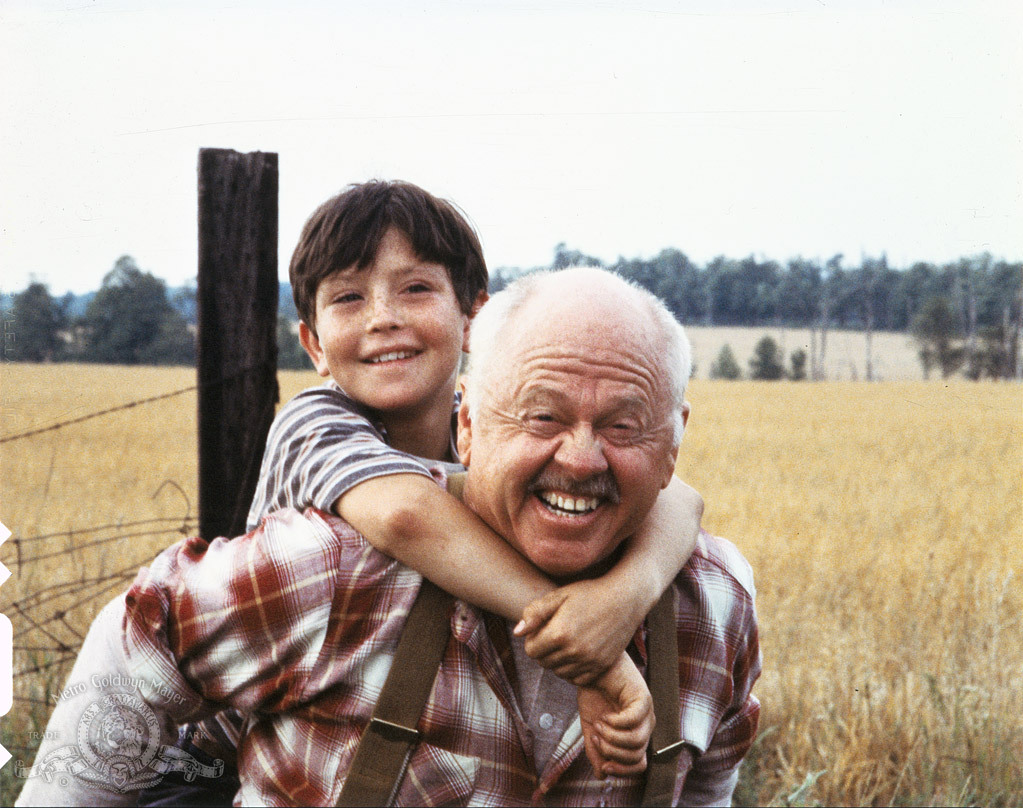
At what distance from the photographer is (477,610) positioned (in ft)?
7.01

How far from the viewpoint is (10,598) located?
5.19 m

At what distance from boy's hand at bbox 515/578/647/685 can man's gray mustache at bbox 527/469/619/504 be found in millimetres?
199

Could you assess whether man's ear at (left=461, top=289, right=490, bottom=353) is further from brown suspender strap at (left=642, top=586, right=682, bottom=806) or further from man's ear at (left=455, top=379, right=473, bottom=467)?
brown suspender strap at (left=642, top=586, right=682, bottom=806)

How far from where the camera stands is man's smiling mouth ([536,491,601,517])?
2029mm

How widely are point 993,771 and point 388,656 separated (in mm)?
2975

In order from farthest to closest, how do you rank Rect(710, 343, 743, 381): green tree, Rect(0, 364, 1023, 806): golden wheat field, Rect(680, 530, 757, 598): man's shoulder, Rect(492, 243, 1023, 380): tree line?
1. Rect(710, 343, 743, 381): green tree
2. Rect(492, 243, 1023, 380): tree line
3. Rect(0, 364, 1023, 806): golden wheat field
4. Rect(680, 530, 757, 598): man's shoulder

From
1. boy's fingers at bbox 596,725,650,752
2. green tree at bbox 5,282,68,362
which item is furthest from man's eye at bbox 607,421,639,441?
green tree at bbox 5,282,68,362

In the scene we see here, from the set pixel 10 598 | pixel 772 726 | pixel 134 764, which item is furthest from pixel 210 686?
pixel 10 598

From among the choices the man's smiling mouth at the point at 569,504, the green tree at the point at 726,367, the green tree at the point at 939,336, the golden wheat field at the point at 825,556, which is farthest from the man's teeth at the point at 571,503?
the green tree at the point at 726,367

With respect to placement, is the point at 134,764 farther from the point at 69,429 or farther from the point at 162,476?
the point at 69,429

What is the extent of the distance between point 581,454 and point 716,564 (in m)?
0.64

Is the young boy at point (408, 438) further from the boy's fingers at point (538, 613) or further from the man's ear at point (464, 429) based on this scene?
the man's ear at point (464, 429)

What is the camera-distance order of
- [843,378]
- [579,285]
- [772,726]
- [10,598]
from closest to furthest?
[579,285], [772,726], [10,598], [843,378]

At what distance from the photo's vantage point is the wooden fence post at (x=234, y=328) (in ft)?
10.8
